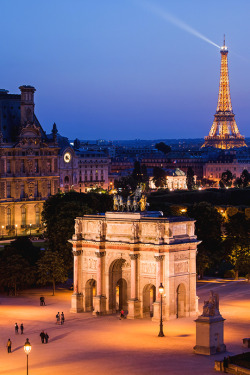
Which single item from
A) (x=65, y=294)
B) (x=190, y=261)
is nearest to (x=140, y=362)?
(x=190, y=261)

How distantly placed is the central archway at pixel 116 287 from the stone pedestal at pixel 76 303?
2709 millimetres

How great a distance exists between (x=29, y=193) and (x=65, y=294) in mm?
64896

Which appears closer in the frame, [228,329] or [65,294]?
[228,329]

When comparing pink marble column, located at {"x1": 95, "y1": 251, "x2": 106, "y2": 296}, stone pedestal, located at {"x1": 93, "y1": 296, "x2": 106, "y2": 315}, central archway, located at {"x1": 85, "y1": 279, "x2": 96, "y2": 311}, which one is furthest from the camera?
central archway, located at {"x1": 85, "y1": 279, "x2": 96, "y2": 311}

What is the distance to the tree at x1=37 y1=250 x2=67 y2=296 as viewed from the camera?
88.9m

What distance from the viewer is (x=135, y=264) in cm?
7488

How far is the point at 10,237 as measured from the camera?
136125mm

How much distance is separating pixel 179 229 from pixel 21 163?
79.1 metres

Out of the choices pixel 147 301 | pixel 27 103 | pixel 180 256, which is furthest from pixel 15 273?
pixel 27 103

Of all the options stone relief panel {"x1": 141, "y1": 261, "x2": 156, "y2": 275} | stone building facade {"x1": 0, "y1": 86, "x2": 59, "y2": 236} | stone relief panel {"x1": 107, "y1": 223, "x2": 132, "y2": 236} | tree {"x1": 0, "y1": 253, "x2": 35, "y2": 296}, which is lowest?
tree {"x1": 0, "y1": 253, "x2": 35, "y2": 296}

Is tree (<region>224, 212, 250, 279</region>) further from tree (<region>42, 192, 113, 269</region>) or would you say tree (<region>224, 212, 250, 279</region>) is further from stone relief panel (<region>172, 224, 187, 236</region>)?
stone relief panel (<region>172, 224, 187, 236</region>)

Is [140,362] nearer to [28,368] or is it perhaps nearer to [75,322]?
[28,368]

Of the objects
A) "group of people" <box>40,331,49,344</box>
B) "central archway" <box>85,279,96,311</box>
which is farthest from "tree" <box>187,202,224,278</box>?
"group of people" <box>40,331,49,344</box>

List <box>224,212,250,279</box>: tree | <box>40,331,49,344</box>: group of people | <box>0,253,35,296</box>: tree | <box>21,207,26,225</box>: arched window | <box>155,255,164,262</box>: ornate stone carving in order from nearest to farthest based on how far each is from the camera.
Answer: <box>40,331,49,344</box>: group of people, <box>155,255,164,262</box>: ornate stone carving, <box>0,253,35,296</box>: tree, <box>224,212,250,279</box>: tree, <box>21,207,26,225</box>: arched window
